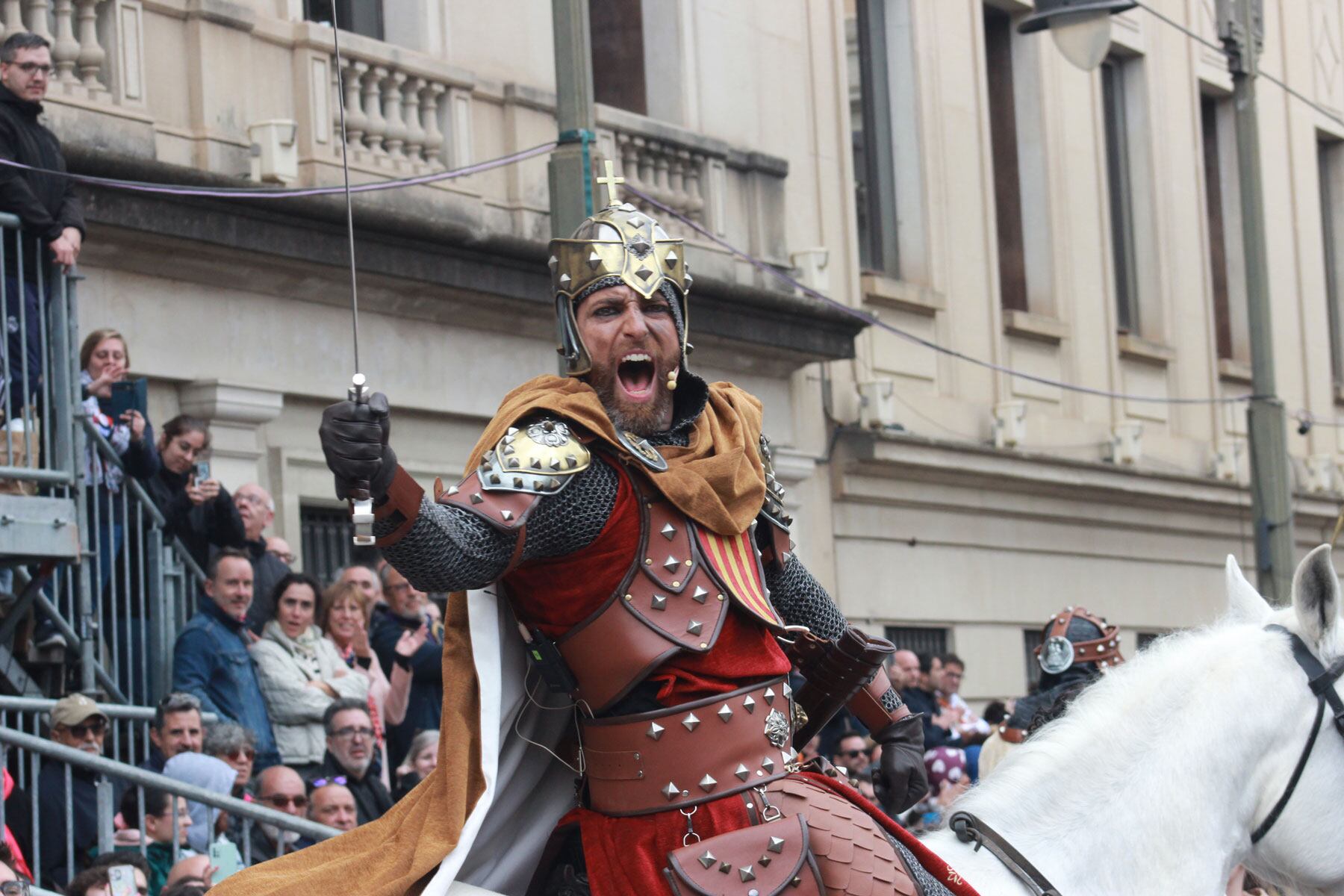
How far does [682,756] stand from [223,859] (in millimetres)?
3436

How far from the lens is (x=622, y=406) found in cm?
505

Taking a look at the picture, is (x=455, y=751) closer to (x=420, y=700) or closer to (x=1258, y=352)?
(x=420, y=700)

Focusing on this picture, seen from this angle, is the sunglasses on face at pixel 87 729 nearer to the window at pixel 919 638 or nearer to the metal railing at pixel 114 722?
the metal railing at pixel 114 722

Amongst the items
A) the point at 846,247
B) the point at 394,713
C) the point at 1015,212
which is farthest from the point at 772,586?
the point at 1015,212

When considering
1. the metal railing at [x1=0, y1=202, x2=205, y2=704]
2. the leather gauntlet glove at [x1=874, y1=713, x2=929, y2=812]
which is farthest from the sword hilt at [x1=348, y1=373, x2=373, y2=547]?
the metal railing at [x1=0, y1=202, x2=205, y2=704]

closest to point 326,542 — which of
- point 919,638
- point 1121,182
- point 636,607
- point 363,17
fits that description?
point 363,17

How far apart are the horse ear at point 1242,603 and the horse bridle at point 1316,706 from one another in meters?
0.21

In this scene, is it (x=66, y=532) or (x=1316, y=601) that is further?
(x=66, y=532)

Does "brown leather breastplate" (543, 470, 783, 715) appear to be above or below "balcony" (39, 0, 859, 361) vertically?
below

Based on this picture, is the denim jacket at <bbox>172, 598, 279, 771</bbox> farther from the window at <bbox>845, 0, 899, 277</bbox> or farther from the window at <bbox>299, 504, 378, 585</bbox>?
the window at <bbox>845, 0, 899, 277</bbox>

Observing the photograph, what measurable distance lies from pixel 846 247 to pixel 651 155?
268cm

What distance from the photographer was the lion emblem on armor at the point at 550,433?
15.9 ft

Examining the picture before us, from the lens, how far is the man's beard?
505 cm

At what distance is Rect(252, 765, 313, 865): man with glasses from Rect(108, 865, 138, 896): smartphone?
3.53ft
